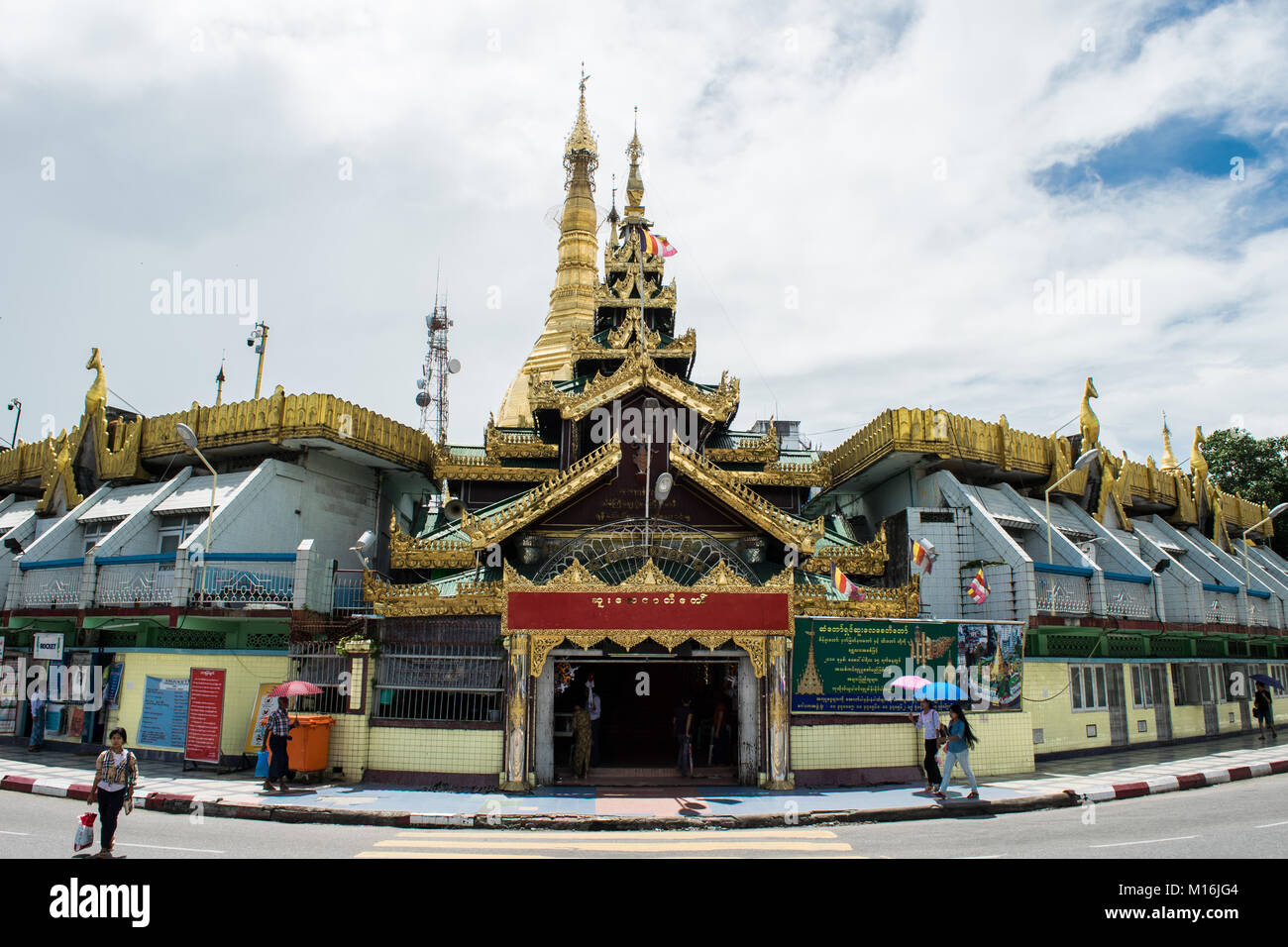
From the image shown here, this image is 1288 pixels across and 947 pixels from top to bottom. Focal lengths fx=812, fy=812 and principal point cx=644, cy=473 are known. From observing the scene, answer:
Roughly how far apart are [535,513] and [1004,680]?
11646 millimetres

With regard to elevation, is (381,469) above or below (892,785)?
above

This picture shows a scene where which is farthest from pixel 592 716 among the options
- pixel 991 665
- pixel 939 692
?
pixel 991 665

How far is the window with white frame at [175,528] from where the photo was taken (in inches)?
985

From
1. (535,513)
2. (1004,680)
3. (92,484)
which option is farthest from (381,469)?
(1004,680)

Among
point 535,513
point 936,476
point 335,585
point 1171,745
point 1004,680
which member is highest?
point 936,476

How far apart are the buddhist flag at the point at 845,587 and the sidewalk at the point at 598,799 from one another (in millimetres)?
4076

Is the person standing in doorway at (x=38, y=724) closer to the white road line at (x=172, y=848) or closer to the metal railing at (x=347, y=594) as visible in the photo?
the metal railing at (x=347, y=594)

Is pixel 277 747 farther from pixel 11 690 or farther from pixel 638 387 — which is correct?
pixel 11 690

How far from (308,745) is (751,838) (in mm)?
9515

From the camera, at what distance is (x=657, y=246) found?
31594 millimetres
